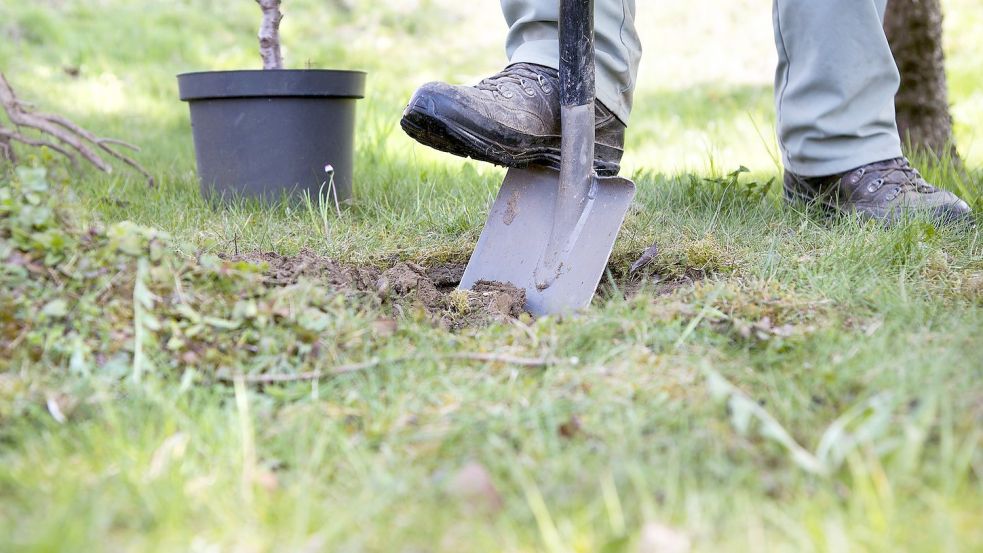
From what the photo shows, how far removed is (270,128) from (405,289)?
0.97m

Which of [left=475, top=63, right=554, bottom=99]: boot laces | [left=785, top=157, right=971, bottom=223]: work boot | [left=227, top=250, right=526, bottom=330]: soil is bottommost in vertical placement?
[left=227, top=250, right=526, bottom=330]: soil

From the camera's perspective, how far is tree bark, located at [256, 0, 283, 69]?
98.0 inches

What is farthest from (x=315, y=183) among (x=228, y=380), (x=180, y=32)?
(x=180, y=32)

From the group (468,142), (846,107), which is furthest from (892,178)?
(468,142)

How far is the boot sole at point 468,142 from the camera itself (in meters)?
1.79

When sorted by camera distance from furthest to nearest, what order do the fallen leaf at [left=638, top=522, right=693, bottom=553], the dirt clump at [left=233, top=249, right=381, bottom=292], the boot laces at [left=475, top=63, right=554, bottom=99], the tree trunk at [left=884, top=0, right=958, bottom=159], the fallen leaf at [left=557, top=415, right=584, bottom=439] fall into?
the tree trunk at [left=884, top=0, right=958, bottom=159], the boot laces at [left=475, top=63, right=554, bottom=99], the dirt clump at [left=233, top=249, right=381, bottom=292], the fallen leaf at [left=557, top=415, right=584, bottom=439], the fallen leaf at [left=638, top=522, right=693, bottom=553]

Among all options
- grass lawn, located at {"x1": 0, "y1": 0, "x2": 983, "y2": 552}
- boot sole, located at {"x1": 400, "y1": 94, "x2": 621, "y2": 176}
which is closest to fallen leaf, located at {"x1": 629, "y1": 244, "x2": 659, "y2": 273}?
grass lawn, located at {"x1": 0, "y1": 0, "x2": 983, "y2": 552}

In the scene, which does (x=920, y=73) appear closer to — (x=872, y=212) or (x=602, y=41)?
(x=872, y=212)

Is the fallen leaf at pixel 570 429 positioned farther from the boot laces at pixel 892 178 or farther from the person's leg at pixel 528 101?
the boot laces at pixel 892 178

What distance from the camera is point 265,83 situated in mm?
2420

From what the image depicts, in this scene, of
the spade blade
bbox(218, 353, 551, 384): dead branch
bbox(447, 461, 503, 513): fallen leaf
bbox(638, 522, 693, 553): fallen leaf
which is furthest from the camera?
the spade blade

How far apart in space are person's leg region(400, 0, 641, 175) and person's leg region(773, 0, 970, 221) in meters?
0.47

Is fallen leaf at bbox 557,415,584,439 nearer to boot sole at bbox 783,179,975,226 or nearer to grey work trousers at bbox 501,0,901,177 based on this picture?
grey work trousers at bbox 501,0,901,177

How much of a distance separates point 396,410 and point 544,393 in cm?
21
